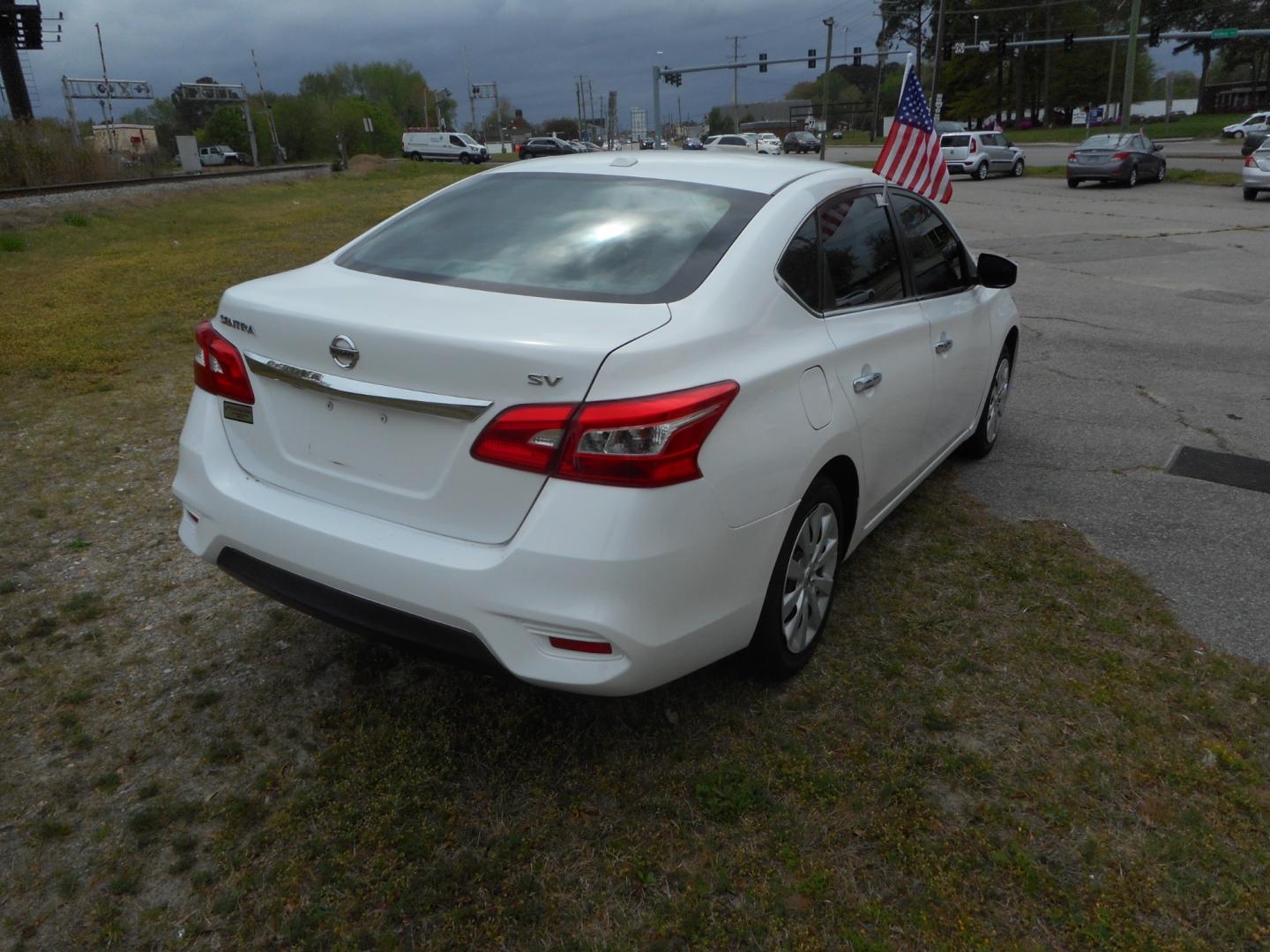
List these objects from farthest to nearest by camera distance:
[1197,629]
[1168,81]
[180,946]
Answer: [1168,81]
[1197,629]
[180,946]

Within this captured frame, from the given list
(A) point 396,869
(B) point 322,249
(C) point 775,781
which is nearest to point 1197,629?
(C) point 775,781

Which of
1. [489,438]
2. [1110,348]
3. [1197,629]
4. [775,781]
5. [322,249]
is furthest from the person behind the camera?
[322,249]

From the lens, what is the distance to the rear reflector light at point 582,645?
8.05 ft

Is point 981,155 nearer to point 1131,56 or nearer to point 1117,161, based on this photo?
point 1131,56

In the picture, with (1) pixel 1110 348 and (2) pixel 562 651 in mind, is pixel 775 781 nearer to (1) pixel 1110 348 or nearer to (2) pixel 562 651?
(2) pixel 562 651

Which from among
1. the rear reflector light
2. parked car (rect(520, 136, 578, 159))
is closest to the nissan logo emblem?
the rear reflector light

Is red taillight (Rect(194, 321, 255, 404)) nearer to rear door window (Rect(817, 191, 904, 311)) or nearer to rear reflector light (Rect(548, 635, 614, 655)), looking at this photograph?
rear reflector light (Rect(548, 635, 614, 655))

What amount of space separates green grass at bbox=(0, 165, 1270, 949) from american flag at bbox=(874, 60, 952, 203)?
15.1 ft

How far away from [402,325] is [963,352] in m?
2.89

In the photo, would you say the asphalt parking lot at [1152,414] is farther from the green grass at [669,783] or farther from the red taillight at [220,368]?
the red taillight at [220,368]

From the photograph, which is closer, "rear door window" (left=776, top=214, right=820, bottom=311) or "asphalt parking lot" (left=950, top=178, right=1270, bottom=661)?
"rear door window" (left=776, top=214, right=820, bottom=311)

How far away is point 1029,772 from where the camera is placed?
2.89 meters

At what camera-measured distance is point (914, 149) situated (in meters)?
7.87

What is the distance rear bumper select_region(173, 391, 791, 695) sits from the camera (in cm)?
240
